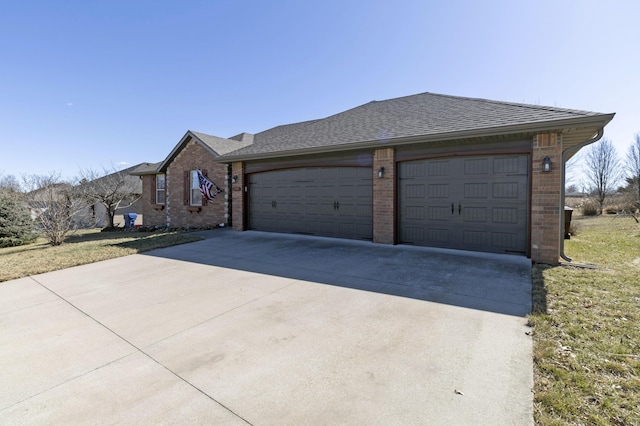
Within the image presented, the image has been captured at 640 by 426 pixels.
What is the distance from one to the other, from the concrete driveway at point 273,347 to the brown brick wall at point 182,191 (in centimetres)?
846

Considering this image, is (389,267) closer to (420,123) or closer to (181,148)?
(420,123)

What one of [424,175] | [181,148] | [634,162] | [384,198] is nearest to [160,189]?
[181,148]

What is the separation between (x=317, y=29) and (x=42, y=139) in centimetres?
2589

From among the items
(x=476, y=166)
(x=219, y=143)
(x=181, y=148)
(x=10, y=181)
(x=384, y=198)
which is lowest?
(x=384, y=198)

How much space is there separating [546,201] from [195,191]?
14.8 meters

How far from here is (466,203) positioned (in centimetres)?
751

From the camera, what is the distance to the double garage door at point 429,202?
7.01 meters

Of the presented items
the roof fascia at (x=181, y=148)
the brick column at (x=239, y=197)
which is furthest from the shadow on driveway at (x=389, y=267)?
the roof fascia at (x=181, y=148)

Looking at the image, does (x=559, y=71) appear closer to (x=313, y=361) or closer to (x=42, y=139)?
(x=313, y=361)

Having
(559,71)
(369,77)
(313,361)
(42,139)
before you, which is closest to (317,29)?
(369,77)

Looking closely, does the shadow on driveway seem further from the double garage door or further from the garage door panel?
the garage door panel

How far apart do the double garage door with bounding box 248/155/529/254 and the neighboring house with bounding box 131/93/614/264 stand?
25 millimetres

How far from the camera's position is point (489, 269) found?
5.90m

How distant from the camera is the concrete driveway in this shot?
2.23 m
